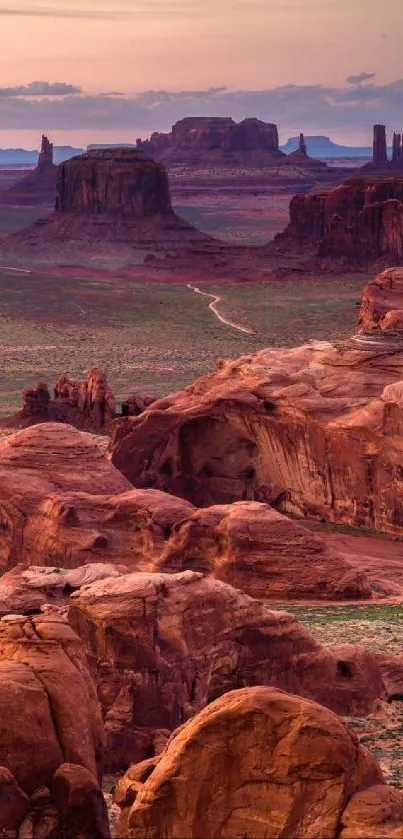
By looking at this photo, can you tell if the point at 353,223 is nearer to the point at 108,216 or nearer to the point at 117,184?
the point at 117,184

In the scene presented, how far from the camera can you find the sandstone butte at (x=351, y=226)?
134m

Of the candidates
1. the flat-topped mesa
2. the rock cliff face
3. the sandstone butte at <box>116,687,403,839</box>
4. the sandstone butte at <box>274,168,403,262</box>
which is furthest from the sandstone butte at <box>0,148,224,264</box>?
the sandstone butte at <box>116,687,403,839</box>

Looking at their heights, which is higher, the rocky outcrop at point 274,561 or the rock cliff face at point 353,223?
the rocky outcrop at point 274,561

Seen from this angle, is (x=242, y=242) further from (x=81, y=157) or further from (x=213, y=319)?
(x=213, y=319)

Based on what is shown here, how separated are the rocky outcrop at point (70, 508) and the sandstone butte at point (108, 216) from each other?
121m

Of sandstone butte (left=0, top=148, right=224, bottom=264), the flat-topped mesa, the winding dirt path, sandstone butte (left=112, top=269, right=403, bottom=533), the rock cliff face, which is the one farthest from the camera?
the flat-topped mesa

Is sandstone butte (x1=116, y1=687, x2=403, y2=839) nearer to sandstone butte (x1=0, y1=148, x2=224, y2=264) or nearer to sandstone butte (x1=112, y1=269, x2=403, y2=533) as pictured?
sandstone butte (x1=112, y1=269, x2=403, y2=533)

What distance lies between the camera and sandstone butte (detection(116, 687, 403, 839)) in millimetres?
16188

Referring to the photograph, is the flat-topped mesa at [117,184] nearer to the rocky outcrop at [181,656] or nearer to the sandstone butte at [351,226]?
the sandstone butte at [351,226]

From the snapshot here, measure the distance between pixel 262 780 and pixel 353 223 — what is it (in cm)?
12070

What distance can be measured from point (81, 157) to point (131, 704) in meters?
153

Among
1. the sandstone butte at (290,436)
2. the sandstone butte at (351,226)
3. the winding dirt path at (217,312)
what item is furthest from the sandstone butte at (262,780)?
the sandstone butte at (351,226)

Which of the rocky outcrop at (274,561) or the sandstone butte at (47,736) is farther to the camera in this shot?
the rocky outcrop at (274,561)

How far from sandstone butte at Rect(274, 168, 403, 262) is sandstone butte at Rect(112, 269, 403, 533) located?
282ft
